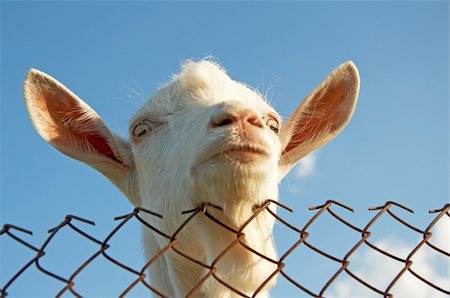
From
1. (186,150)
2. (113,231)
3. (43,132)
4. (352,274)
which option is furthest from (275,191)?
(43,132)

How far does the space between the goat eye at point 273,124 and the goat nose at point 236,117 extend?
1.01 metres

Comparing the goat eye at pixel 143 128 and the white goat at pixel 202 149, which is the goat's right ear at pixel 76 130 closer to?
the white goat at pixel 202 149

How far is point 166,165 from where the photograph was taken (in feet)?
11.4

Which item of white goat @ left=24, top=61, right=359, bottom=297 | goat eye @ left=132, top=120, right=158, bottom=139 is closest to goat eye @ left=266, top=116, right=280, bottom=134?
white goat @ left=24, top=61, right=359, bottom=297

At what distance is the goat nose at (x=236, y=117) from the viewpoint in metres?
2.59

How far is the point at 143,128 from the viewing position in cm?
388

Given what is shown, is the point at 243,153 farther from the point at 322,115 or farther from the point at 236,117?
the point at 322,115

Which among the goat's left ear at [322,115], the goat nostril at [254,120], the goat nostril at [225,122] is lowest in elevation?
the goat's left ear at [322,115]

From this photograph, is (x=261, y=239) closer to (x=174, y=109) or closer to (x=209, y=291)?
(x=209, y=291)

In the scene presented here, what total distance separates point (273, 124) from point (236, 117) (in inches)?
45.0

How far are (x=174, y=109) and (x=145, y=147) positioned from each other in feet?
1.04

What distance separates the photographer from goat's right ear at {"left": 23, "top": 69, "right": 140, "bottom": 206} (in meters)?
3.75

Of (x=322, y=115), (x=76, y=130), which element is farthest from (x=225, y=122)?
(x=76, y=130)

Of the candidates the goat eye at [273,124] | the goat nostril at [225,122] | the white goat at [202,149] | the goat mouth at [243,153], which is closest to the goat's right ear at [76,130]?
the white goat at [202,149]
